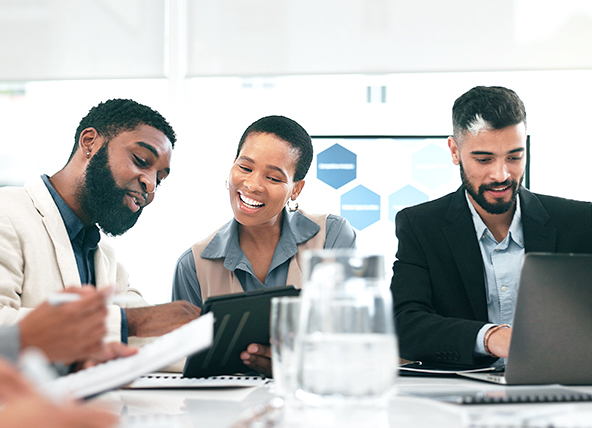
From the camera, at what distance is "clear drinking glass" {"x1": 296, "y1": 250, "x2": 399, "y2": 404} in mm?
793

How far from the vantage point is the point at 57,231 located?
177 centimetres

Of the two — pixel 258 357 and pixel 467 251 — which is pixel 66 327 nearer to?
pixel 258 357

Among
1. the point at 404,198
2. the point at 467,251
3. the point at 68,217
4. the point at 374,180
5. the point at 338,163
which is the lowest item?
the point at 467,251

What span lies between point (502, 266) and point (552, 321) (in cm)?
79

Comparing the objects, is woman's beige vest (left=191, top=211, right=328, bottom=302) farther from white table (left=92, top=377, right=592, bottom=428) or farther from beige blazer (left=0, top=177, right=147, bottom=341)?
white table (left=92, top=377, right=592, bottom=428)

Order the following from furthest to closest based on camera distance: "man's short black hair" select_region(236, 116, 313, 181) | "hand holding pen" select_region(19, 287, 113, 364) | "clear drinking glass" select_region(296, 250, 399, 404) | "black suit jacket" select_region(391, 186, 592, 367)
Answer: "man's short black hair" select_region(236, 116, 313, 181)
"black suit jacket" select_region(391, 186, 592, 367)
"hand holding pen" select_region(19, 287, 113, 364)
"clear drinking glass" select_region(296, 250, 399, 404)

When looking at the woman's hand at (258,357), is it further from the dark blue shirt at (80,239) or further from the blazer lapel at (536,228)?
the blazer lapel at (536,228)

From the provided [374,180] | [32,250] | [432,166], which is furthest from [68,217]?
[432,166]

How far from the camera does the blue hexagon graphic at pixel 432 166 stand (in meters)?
3.15

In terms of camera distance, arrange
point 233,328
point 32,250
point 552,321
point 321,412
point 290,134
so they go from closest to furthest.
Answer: point 321,412
point 552,321
point 233,328
point 32,250
point 290,134

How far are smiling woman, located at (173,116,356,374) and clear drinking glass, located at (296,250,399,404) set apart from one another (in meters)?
1.26

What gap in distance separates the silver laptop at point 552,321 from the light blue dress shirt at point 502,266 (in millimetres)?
645

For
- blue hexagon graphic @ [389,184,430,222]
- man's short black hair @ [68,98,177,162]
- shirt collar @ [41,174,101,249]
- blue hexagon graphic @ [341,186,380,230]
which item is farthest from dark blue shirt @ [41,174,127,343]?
blue hexagon graphic @ [389,184,430,222]

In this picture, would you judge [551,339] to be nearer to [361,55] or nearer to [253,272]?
[253,272]
